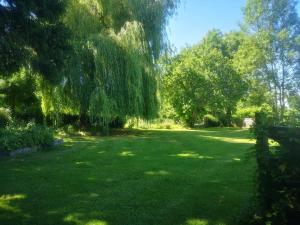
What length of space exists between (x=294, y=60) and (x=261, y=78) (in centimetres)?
307

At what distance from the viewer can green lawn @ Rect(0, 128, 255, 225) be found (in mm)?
4801

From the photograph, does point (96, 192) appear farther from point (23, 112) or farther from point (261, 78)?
point (261, 78)

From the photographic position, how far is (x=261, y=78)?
96.0ft

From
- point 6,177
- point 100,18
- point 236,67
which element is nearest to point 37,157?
point 6,177

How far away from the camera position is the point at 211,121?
33375mm

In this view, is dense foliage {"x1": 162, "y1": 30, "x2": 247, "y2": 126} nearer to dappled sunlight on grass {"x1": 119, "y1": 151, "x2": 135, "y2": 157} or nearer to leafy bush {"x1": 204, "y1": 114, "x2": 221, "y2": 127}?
leafy bush {"x1": 204, "y1": 114, "x2": 221, "y2": 127}

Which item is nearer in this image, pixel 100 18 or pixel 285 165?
pixel 285 165

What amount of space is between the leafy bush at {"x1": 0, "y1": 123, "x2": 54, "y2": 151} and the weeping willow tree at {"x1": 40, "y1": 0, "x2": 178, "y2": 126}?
4586 mm

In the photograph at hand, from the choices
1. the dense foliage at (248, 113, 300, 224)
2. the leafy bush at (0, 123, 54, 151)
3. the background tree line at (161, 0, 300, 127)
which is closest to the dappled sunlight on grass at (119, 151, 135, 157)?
the leafy bush at (0, 123, 54, 151)

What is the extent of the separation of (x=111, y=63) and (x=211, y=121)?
18.8m

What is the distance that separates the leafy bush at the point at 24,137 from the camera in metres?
10.4

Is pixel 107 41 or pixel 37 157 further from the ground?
pixel 107 41

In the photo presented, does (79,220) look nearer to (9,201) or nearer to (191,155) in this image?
(9,201)

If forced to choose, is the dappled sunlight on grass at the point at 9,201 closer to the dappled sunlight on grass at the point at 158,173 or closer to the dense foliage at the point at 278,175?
the dappled sunlight on grass at the point at 158,173
